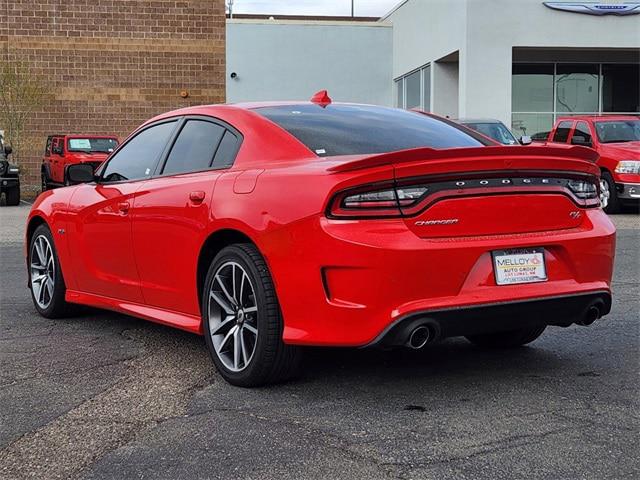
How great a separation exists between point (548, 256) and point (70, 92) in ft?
90.4

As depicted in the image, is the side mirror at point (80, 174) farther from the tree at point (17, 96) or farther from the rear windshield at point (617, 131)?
the tree at point (17, 96)

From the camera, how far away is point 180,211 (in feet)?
15.6

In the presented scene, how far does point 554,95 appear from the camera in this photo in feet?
92.3

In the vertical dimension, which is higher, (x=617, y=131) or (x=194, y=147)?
(x=617, y=131)

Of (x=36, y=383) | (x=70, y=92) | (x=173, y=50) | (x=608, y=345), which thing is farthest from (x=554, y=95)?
(x=36, y=383)

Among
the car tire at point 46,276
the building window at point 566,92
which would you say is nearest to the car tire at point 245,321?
the car tire at point 46,276

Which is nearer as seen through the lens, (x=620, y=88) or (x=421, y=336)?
(x=421, y=336)

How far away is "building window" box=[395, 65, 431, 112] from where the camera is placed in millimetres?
30109

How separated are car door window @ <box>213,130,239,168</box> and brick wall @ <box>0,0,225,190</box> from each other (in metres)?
25.5

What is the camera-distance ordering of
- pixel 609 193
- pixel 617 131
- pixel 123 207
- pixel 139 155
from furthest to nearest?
pixel 617 131
pixel 609 193
pixel 139 155
pixel 123 207

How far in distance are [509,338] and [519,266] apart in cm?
125

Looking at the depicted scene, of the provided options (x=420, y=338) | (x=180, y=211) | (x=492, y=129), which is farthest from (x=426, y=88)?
(x=420, y=338)

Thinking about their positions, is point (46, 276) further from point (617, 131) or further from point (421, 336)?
point (617, 131)

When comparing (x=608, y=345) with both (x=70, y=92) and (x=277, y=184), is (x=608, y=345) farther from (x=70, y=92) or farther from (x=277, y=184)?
(x=70, y=92)
